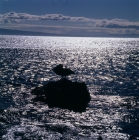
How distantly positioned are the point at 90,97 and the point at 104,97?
4118 mm

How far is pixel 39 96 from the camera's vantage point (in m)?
52.4

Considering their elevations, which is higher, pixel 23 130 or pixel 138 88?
pixel 138 88

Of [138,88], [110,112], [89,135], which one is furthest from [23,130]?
[138,88]

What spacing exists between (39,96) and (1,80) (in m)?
25.4

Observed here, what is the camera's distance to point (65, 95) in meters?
49.8

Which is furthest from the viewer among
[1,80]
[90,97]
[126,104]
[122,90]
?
[1,80]

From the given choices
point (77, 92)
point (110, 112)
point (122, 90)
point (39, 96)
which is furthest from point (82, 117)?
point (122, 90)

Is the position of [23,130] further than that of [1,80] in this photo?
No

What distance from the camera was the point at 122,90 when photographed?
63719 millimetres

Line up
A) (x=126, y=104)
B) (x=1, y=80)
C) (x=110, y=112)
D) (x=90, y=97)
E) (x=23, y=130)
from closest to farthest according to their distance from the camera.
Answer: (x=23, y=130), (x=110, y=112), (x=126, y=104), (x=90, y=97), (x=1, y=80)

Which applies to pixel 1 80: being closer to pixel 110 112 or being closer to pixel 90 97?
pixel 90 97

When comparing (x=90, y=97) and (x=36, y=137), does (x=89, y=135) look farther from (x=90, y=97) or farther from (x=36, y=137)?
(x=90, y=97)

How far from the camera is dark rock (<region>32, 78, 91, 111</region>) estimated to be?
47.3 meters

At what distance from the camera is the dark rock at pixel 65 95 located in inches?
1861
